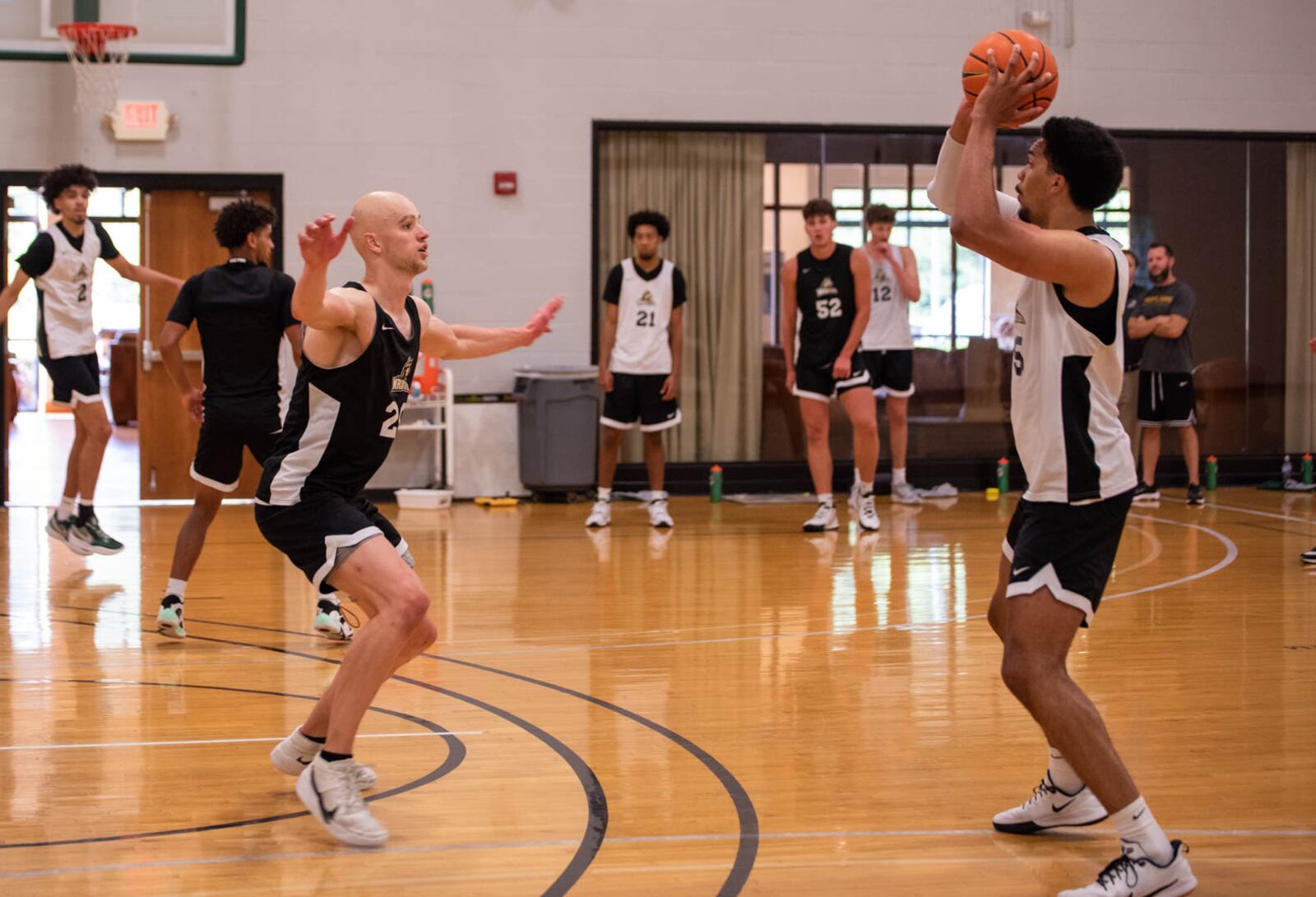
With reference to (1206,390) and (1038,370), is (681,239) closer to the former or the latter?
(1206,390)

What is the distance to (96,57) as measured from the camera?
32.6 ft

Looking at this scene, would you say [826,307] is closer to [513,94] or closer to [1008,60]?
[513,94]

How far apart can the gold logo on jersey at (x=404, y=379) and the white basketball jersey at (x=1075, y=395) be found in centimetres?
152

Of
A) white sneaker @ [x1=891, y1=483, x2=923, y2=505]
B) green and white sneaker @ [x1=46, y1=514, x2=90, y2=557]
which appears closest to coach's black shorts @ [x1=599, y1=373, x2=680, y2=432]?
white sneaker @ [x1=891, y1=483, x2=923, y2=505]

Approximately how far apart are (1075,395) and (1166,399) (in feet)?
26.3

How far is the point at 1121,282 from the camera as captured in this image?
308 centimetres

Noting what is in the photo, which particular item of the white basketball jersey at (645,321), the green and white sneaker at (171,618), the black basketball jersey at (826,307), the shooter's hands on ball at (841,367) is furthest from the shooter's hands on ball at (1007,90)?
the white basketball jersey at (645,321)

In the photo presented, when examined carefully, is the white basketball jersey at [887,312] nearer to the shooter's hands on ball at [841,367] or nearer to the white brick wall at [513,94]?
the white brick wall at [513,94]

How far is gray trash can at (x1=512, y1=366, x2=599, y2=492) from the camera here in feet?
34.1

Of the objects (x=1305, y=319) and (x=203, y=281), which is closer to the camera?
(x=203, y=281)

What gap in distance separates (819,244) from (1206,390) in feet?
17.0

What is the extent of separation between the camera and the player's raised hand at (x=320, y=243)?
314 centimetres

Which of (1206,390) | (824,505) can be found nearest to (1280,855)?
(824,505)

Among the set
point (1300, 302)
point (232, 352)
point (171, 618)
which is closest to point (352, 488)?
point (171, 618)
